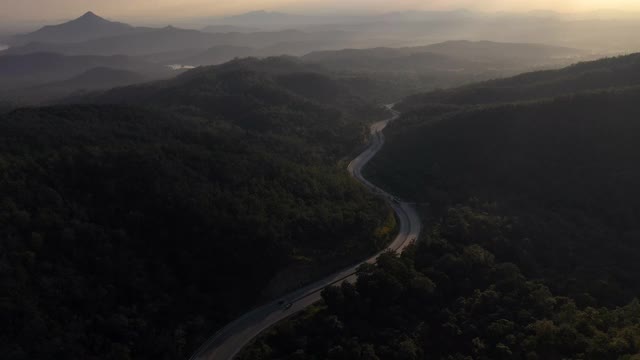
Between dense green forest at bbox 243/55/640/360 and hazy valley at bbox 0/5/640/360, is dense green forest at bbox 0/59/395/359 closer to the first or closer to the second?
hazy valley at bbox 0/5/640/360

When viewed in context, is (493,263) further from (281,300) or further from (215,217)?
(215,217)

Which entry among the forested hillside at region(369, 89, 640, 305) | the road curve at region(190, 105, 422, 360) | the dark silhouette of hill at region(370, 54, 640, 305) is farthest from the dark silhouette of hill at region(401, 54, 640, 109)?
the road curve at region(190, 105, 422, 360)

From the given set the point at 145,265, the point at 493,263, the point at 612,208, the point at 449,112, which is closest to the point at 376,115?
the point at 449,112

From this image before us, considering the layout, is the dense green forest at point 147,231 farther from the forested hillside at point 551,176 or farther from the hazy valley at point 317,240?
the forested hillside at point 551,176

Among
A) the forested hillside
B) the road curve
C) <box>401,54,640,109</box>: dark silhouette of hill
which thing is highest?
<box>401,54,640,109</box>: dark silhouette of hill

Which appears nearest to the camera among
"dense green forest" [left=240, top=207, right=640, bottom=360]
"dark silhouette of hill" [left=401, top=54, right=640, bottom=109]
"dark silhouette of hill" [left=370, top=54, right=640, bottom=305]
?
"dense green forest" [left=240, top=207, right=640, bottom=360]

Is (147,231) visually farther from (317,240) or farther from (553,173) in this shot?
→ (553,173)

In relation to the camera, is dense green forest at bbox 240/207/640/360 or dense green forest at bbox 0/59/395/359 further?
dense green forest at bbox 0/59/395/359

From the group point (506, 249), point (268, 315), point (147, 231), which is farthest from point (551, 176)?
point (147, 231)
